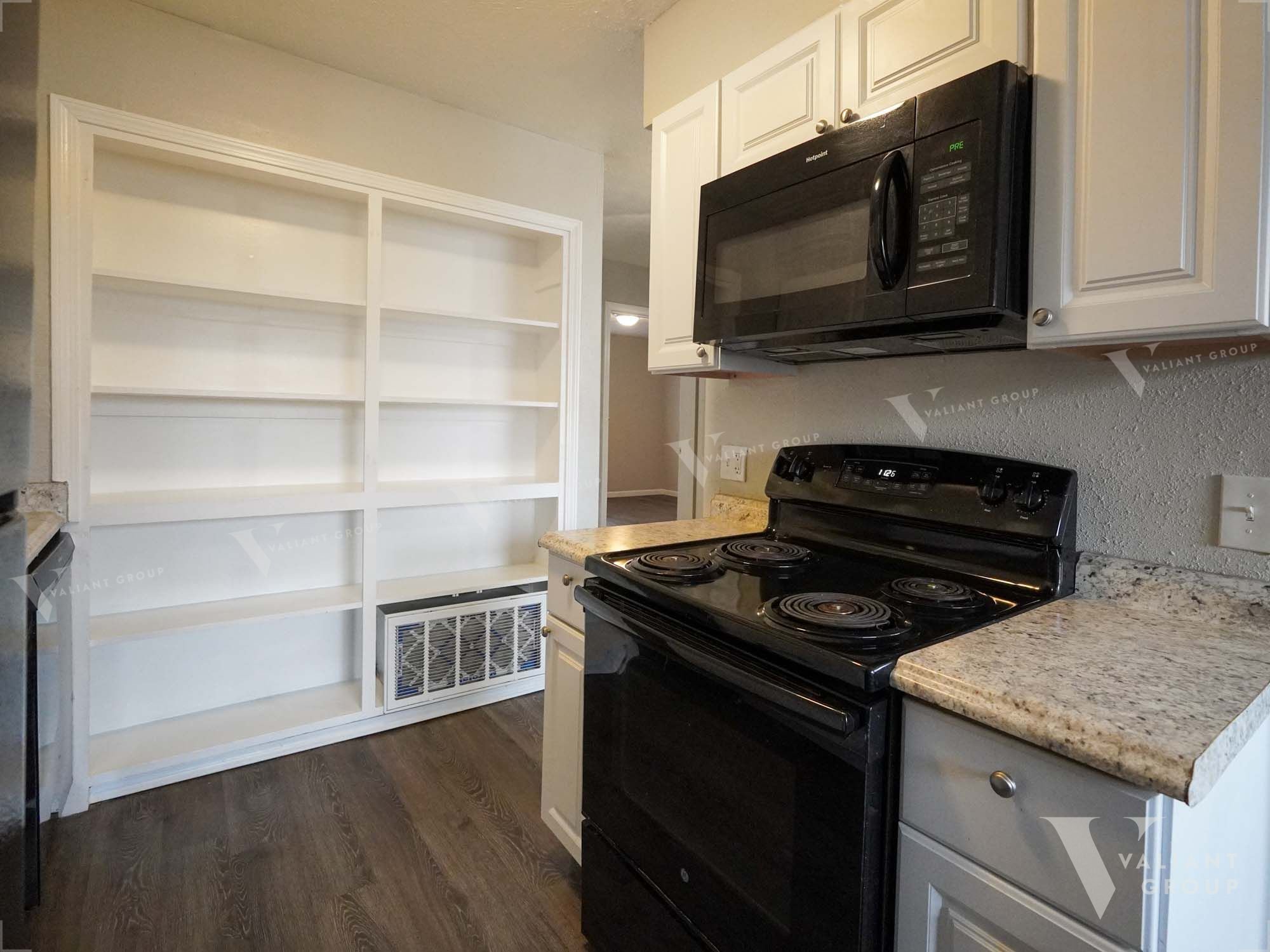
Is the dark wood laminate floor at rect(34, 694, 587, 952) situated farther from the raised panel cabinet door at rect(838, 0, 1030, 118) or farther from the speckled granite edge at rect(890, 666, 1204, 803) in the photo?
the raised panel cabinet door at rect(838, 0, 1030, 118)

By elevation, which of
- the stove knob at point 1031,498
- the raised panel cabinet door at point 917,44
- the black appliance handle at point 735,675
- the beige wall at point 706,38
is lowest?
the black appliance handle at point 735,675

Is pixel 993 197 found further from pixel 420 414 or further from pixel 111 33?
pixel 111 33

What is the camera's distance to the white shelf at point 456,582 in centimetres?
257

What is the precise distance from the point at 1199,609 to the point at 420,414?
8.64 feet

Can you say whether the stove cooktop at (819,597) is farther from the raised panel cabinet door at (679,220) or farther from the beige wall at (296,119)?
the beige wall at (296,119)

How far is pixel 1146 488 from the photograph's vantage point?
1.13m

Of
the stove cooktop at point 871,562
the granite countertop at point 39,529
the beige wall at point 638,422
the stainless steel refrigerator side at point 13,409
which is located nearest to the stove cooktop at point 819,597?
the stove cooktop at point 871,562

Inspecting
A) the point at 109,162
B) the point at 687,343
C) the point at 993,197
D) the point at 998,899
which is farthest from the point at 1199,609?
the point at 109,162

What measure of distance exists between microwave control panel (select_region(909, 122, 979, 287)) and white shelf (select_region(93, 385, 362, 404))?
2029 millimetres

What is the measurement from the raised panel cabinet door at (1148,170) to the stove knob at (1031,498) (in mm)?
299

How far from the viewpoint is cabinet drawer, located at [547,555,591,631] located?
1.57 metres

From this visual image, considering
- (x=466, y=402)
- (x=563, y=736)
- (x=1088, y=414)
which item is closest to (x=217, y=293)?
(x=466, y=402)

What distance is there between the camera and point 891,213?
3.65 ft

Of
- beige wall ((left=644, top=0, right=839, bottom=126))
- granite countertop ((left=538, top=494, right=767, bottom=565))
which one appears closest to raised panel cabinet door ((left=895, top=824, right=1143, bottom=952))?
granite countertop ((left=538, top=494, right=767, bottom=565))
